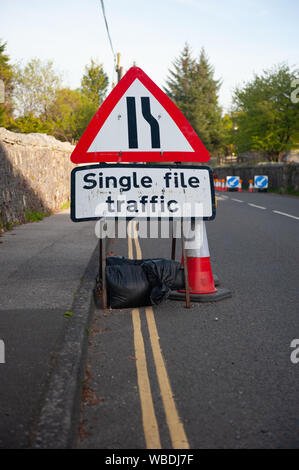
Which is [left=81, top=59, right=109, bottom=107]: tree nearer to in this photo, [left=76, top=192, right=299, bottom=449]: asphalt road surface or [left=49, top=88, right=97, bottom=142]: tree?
[left=49, top=88, right=97, bottom=142]: tree

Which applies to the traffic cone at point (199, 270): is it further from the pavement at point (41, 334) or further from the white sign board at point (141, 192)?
the pavement at point (41, 334)

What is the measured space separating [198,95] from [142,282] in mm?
77793

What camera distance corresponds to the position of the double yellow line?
3.20 m

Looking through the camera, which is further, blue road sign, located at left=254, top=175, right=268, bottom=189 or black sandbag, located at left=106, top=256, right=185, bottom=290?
blue road sign, located at left=254, top=175, right=268, bottom=189

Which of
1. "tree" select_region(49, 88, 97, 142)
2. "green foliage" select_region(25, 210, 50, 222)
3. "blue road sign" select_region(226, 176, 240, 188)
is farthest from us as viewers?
"tree" select_region(49, 88, 97, 142)

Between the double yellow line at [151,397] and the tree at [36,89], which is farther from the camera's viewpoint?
the tree at [36,89]

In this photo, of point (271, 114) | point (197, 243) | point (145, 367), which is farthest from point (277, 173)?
point (145, 367)

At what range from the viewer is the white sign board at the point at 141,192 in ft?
18.9

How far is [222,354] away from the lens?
4.62m

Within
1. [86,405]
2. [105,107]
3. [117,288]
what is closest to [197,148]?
[105,107]

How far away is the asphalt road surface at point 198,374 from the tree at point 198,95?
75.2 metres

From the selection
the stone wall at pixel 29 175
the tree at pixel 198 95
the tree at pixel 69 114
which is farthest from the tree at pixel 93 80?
the stone wall at pixel 29 175

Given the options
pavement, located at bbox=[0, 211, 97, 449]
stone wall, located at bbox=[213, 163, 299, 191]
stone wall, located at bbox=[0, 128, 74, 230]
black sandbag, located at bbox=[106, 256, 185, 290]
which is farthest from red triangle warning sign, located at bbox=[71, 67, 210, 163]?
stone wall, located at bbox=[213, 163, 299, 191]
